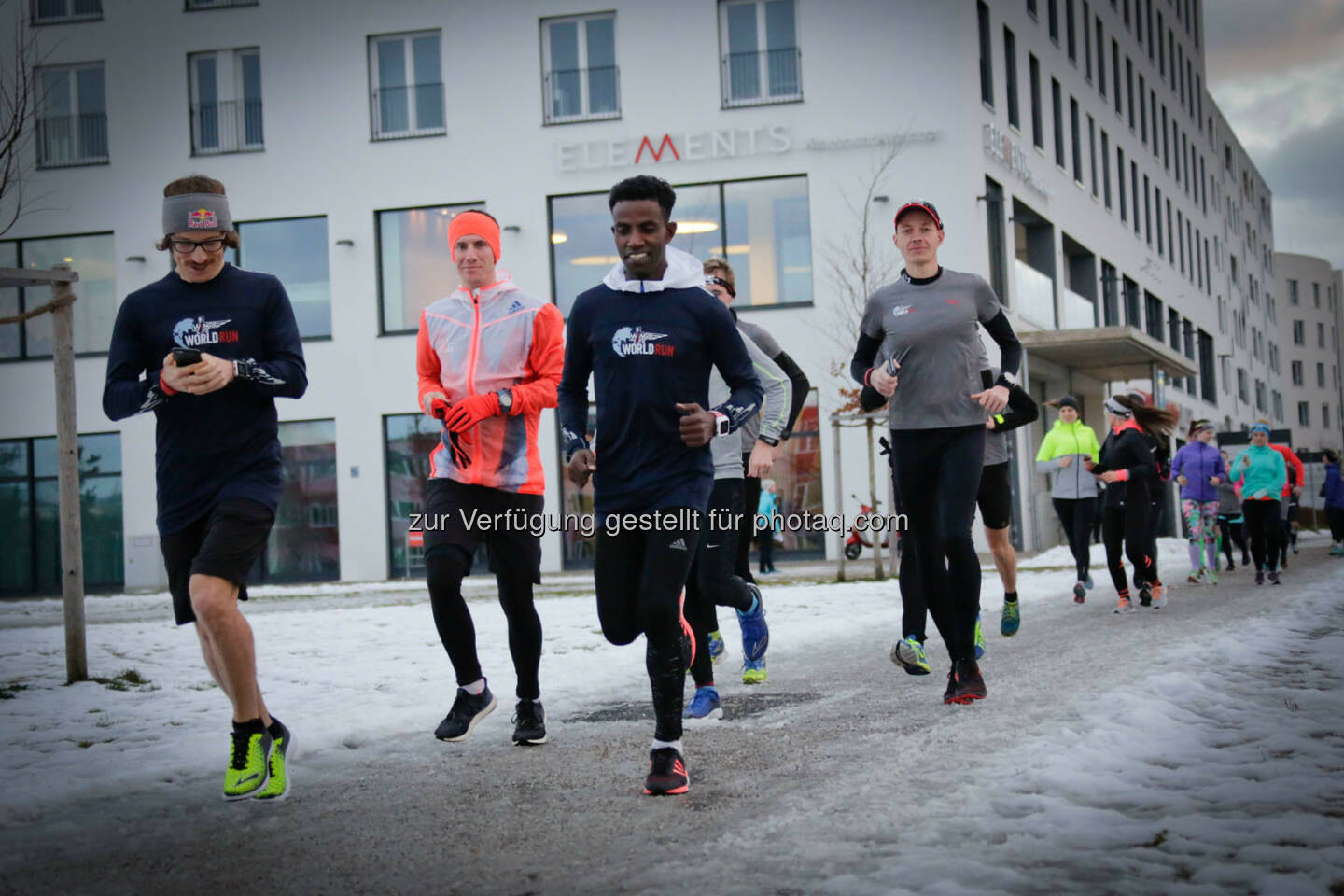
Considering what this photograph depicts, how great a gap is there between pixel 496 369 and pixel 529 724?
5.02ft

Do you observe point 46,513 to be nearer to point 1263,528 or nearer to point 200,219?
point 1263,528

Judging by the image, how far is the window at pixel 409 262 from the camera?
26562 mm

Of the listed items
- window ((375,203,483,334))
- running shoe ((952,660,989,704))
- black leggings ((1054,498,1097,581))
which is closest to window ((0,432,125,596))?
window ((375,203,483,334))

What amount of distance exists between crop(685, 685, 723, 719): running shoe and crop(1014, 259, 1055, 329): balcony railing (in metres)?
23.2

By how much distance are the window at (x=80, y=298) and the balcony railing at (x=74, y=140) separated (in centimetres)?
149

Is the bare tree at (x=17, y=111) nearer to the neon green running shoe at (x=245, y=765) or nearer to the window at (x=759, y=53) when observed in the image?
the neon green running shoe at (x=245, y=765)

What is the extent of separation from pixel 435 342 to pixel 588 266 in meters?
20.3

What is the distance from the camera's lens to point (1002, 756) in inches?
194

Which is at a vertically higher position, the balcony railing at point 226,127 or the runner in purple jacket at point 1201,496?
Answer: the balcony railing at point 226,127

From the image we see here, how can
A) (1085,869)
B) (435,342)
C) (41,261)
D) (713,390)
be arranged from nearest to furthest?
(1085,869) < (435,342) < (713,390) < (41,261)

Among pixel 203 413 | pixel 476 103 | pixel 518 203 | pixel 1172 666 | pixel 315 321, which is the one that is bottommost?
pixel 1172 666

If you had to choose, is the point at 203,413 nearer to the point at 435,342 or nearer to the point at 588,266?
the point at 435,342

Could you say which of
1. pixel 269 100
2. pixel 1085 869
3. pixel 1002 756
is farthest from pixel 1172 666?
pixel 269 100

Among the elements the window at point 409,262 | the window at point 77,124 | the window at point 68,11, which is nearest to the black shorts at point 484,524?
the window at point 409,262
